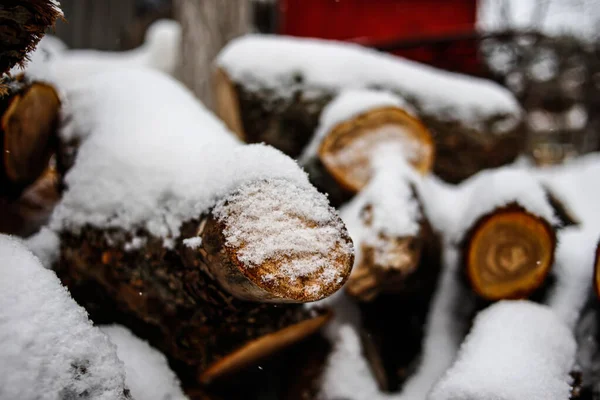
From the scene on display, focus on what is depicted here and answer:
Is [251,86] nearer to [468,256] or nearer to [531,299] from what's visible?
[468,256]

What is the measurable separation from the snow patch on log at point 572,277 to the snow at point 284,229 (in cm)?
102

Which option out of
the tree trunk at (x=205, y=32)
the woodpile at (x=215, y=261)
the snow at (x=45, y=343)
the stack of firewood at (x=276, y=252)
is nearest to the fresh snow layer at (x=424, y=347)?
the stack of firewood at (x=276, y=252)

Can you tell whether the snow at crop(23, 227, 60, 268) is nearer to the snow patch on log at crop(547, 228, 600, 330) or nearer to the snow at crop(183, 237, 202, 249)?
the snow at crop(183, 237, 202, 249)

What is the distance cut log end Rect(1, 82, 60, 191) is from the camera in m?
1.24

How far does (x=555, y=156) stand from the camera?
4773mm

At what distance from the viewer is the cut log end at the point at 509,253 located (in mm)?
1302

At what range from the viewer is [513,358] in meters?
1.13

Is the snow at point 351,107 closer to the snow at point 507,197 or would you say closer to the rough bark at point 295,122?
the rough bark at point 295,122

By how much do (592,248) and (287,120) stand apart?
1.52 meters

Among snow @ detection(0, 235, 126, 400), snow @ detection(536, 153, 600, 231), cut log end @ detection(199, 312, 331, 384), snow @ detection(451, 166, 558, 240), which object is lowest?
snow @ detection(536, 153, 600, 231)

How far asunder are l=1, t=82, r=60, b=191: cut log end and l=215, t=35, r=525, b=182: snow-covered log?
3.12 ft

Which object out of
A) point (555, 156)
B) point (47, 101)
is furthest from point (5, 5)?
point (555, 156)

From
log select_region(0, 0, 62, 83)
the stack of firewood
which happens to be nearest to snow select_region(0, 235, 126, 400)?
the stack of firewood

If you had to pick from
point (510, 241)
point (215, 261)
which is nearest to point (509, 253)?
point (510, 241)
